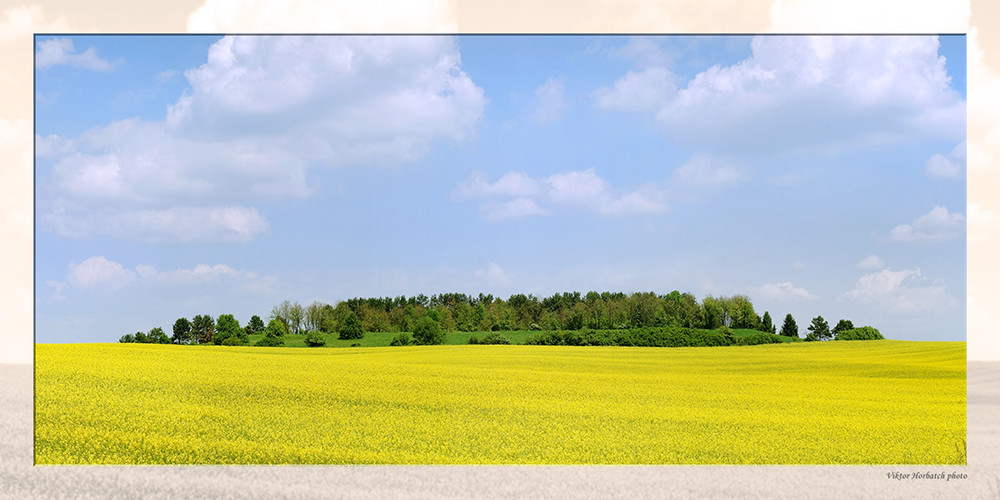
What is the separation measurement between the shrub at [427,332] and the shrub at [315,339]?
1.35 metres

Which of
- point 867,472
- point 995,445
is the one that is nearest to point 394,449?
point 867,472

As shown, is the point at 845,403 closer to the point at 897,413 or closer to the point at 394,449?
the point at 897,413

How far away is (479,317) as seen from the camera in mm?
10016

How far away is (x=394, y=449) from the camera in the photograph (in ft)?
26.5

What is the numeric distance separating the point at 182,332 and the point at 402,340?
9.66 ft

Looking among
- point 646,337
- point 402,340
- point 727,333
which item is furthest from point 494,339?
point 727,333

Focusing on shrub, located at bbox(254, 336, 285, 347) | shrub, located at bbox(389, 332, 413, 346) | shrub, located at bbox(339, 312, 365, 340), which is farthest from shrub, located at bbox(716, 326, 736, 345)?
shrub, located at bbox(254, 336, 285, 347)

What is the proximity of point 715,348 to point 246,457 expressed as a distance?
6999 millimetres

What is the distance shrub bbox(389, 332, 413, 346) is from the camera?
10.1m

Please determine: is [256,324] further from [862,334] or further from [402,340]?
[862,334]

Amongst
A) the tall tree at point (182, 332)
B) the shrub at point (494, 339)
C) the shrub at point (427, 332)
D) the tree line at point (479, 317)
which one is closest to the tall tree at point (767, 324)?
the tree line at point (479, 317)

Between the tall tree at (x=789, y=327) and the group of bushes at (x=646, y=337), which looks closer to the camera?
the tall tree at (x=789, y=327)

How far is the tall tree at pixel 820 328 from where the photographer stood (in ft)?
32.3

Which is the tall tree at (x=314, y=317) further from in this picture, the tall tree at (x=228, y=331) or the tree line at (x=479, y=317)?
the tall tree at (x=228, y=331)
